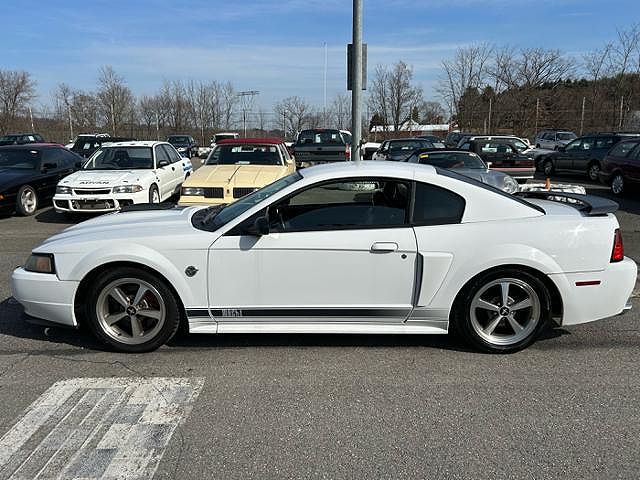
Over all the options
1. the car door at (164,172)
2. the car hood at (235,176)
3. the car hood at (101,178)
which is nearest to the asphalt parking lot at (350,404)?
the car hood at (235,176)

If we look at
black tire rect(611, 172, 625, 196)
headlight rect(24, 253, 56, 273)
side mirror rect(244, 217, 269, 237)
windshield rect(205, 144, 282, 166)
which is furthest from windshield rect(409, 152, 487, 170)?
headlight rect(24, 253, 56, 273)

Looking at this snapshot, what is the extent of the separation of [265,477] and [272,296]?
1.53m

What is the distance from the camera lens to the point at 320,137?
17.3 metres

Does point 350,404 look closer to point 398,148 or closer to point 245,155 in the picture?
point 245,155

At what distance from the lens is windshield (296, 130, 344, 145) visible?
16844 millimetres

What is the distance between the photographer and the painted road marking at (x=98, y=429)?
265cm

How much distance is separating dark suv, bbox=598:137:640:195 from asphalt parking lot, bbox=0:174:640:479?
930 centimetres

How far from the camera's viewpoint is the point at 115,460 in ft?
8.91

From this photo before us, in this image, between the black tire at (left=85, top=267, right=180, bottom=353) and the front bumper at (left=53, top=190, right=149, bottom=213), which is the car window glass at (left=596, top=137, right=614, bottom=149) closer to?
the front bumper at (left=53, top=190, right=149, bottom=213)

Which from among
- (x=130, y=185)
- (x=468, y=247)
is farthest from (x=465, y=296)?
(x=130, y=185)

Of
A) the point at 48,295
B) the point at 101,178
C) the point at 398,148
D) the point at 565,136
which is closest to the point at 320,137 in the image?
the point at 398,148

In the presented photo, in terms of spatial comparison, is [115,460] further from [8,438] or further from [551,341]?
[551,341]

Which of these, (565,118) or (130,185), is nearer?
(130,185)

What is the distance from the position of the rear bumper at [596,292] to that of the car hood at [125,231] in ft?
Result: 9.81
